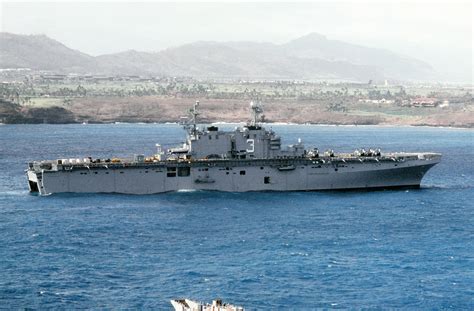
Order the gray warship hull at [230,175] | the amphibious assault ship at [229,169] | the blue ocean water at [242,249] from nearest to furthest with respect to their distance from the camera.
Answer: the blue ocean water at [242,249] → the gray warship hull at [230,175] → the amphibious assault ship at [229,169]

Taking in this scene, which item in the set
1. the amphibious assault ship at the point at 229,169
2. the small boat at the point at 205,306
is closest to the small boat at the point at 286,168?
the amphibious assault ship at the point at 229,169

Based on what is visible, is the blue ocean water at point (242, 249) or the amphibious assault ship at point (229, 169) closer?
the blue ocean water at point (242, 249)

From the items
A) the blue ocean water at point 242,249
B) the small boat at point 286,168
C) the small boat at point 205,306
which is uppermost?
the small boat at point 286,168

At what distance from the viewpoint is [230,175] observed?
89.3m

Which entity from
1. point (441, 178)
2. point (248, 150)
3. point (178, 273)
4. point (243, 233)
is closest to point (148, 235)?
point (243, 233)

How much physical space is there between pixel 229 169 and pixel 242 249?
2520 cm

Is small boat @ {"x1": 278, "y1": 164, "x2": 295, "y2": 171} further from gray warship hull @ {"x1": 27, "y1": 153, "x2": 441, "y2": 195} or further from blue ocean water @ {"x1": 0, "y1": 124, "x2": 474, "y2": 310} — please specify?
blue ocean water @ {"x1": 0, "y1": 124, "x2": 474, "y2": 310}

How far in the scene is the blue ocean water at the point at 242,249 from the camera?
5322cm

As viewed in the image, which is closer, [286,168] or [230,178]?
[230,178]

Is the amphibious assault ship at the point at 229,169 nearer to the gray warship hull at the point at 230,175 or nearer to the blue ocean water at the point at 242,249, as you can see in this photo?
the gray warship hull at the point at 230,175

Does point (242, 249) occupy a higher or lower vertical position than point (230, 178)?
lower

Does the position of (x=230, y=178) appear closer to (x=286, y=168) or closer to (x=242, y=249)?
(x=286, y=168)

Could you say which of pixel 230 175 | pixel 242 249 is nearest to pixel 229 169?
pixel 230 175

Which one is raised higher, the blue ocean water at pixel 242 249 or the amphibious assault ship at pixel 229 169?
the amphibious assault ship at pixel 229 169
